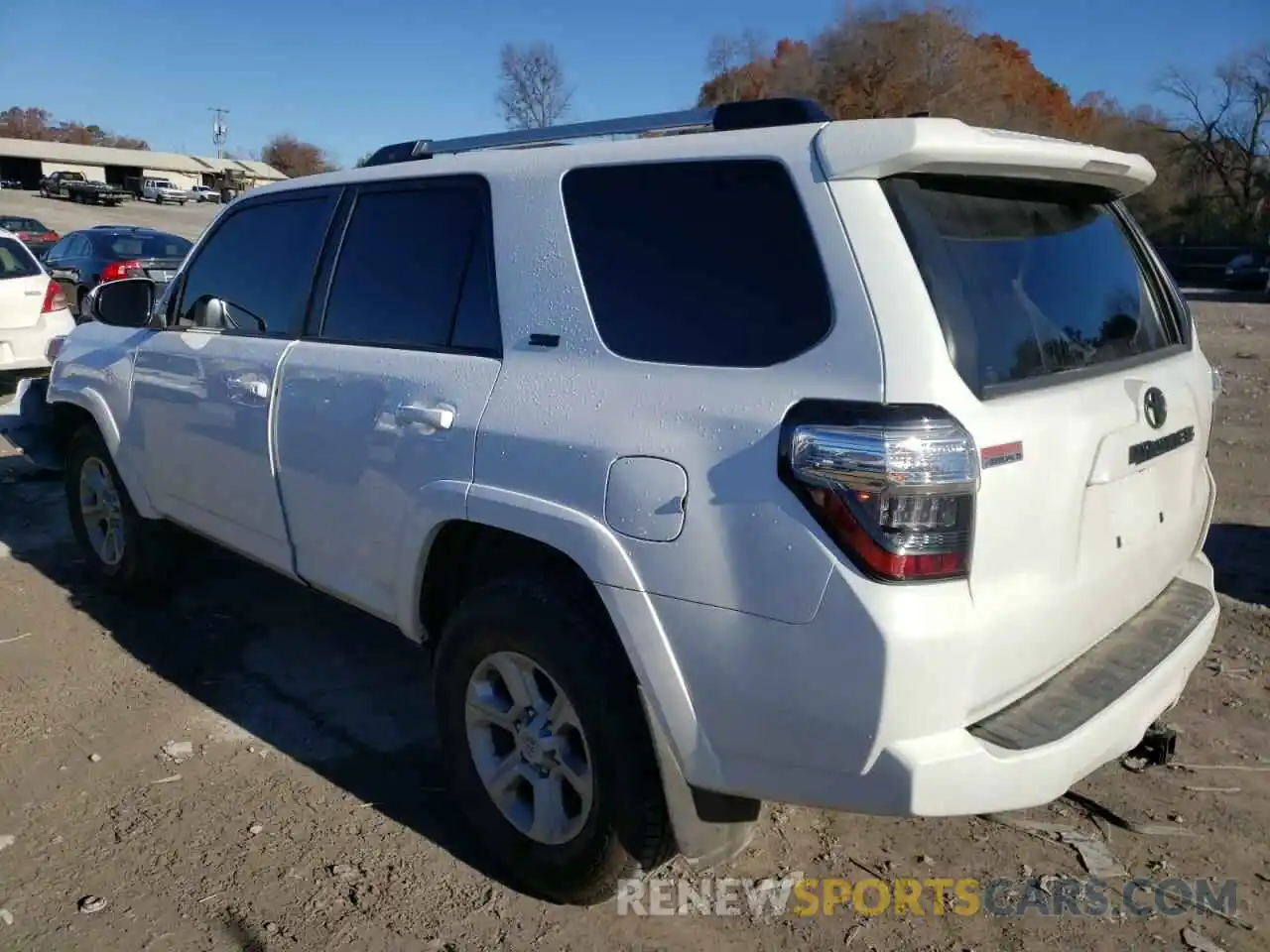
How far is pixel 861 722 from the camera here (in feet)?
6.92

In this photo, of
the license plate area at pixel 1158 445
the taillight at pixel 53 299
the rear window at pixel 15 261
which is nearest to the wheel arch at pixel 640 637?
the license plate area at pixel 1158 445

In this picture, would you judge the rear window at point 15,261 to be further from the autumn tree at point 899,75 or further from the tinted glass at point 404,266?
the autumn tree at point 899,75

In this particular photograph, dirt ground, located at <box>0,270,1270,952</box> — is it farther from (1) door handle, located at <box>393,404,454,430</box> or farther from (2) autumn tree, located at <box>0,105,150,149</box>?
(2) autumn tree, located at <box>0,105,150,149</box>

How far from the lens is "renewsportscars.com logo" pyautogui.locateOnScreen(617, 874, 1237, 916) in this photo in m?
2.77

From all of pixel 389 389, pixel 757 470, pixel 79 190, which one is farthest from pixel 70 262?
pixel 79 190

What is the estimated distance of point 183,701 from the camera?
4059 mm

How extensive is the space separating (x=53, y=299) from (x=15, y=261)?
53cm

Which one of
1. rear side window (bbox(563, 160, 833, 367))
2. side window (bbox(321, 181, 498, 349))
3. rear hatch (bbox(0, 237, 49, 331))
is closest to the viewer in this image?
rear side window (bbox(563, 160, 833, 367))

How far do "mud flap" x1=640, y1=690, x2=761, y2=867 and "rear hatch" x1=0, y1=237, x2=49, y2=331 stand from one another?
9.61 meters

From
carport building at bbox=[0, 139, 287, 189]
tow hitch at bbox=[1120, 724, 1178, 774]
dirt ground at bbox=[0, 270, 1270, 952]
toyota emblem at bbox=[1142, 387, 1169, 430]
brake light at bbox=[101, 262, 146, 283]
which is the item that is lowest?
dirt ground at bbox=[0, 270, 1270, 952]

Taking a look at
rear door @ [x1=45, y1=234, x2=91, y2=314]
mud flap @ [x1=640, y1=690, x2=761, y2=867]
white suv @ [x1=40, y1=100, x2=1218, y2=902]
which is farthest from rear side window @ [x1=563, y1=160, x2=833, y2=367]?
rear door @ [x1=45, y1=234, x2=91, y2=314]

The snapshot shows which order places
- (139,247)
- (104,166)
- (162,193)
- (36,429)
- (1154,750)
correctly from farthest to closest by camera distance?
(104,166) < (162,193) < (139,247) < (36,429) < (1154,750)

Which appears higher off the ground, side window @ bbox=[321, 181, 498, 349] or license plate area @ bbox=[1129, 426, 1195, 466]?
side window @ bbox=[321, 181, 498, 349]

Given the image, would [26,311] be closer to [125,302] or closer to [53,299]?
[53,299]
